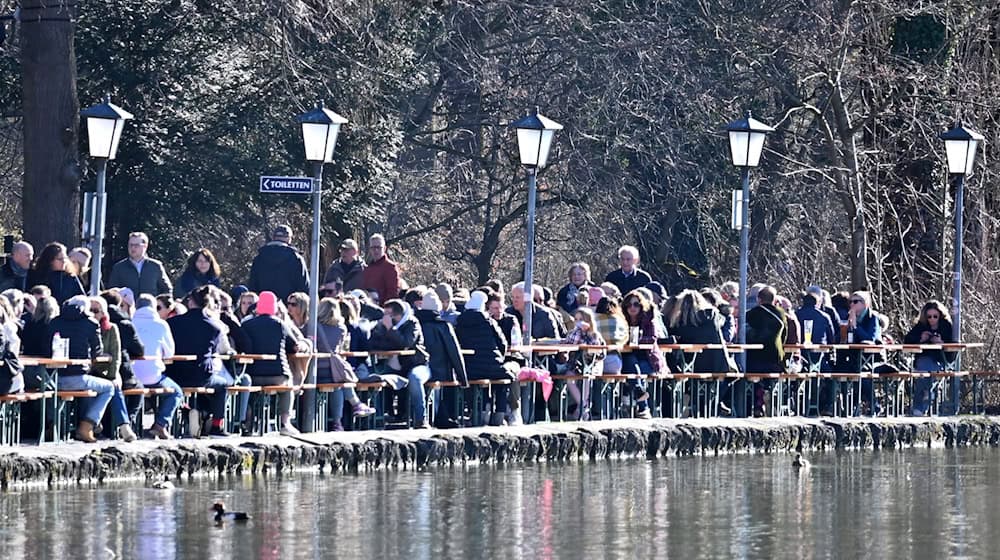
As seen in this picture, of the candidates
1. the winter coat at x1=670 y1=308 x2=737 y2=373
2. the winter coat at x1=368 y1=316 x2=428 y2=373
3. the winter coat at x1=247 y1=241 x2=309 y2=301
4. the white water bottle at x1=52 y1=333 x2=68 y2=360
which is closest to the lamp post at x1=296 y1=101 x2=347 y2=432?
the winter coat at x1=368 y1=316 x2=428 y2=373

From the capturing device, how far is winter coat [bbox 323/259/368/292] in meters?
25.5

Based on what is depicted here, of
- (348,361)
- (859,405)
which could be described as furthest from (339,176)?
(348,361)

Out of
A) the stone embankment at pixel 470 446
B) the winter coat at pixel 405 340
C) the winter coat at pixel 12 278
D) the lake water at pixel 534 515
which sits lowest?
the lake water at pixel 534 515

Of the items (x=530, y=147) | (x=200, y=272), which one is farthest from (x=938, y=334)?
(x=200, y=272)

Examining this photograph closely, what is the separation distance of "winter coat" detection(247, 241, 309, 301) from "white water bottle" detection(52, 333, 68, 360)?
5.92 meters

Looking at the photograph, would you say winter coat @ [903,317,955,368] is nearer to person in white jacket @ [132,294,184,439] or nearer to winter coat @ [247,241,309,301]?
winter coat @ [247,241,309,301]

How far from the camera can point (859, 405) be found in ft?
88.4

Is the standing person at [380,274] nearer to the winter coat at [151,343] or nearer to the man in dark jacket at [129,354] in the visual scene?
the winter coat at [151,343]

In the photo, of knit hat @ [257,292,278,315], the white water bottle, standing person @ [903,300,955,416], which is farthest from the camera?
standing person @ [903,300,955,416]

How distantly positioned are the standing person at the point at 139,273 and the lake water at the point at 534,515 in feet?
14.4

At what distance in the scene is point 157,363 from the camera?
64.1ft

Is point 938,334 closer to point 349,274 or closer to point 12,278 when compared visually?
point 349,274

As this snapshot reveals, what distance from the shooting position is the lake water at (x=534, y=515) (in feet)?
47.0

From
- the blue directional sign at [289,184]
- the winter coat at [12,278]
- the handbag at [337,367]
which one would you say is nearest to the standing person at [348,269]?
the handbag at [337,367]
